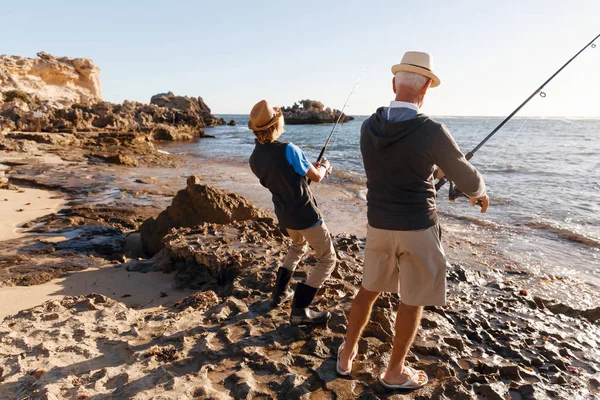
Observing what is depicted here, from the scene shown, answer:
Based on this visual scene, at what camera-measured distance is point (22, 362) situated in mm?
2811

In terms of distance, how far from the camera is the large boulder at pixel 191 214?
20.7 ft

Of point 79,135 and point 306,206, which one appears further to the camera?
point 79,135

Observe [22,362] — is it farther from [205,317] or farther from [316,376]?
[316,376]

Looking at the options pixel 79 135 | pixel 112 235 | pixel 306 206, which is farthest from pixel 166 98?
pixel 306 206

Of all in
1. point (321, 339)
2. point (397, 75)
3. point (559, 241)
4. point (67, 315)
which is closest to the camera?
point (397, 75)

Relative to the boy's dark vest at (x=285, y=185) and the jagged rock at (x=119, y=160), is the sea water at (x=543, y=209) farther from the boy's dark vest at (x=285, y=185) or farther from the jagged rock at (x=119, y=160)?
the jagged rock at (x=119, y=160)

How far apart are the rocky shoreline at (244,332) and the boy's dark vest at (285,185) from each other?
36.5 inches

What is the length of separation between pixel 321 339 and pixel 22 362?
2.14 metres

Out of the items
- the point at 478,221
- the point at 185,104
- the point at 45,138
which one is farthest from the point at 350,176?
the point at 185,104

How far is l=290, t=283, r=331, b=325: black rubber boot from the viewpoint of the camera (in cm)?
339

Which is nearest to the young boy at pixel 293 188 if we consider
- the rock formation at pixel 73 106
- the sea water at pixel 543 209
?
the sea water at pixel 543 209

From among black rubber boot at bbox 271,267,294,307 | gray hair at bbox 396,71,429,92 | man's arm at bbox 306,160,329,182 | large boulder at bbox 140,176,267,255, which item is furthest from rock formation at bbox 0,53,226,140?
gray hair at bbox 396,71,429,92

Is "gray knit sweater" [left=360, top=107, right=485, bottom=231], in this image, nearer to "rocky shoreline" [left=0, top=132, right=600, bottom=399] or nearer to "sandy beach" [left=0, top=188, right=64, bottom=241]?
"rocky shoreline" [left=0, top=132, right=600, bottom=399]

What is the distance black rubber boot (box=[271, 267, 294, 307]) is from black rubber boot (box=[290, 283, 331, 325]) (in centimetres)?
36
